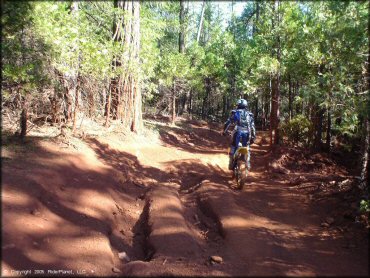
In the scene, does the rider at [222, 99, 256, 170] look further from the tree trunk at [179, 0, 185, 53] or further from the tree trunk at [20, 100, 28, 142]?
the tree trunk at [179, 0, 185, 53]

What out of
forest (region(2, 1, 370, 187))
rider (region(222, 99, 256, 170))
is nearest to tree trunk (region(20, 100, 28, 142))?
forest (region(2, 1, 370, 187))

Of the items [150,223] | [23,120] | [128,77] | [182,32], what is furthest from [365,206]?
[182,32]

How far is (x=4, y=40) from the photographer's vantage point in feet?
24.3

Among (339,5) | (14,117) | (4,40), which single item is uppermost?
(339,5)

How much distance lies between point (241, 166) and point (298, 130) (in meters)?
9.94

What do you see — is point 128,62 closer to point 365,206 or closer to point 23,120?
point 23,120

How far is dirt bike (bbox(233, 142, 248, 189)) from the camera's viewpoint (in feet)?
29.2

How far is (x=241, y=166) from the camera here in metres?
8.88

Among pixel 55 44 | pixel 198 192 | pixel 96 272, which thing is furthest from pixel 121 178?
pixel 96 272

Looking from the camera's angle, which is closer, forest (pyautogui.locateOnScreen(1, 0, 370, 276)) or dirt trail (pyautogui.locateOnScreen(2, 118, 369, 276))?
dirt trail (pyautogui.locateOnScreen(2, 118, 369, 276))

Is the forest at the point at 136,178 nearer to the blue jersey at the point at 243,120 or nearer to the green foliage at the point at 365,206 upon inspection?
the green foliage at the point at 365,206

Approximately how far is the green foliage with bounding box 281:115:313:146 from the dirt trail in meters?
8.09

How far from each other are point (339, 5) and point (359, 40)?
0.80 m

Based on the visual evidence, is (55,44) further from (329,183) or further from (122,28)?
(329,183)
